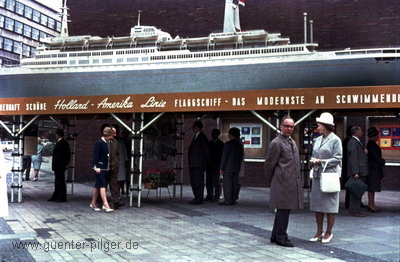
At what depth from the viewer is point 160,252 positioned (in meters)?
6.63

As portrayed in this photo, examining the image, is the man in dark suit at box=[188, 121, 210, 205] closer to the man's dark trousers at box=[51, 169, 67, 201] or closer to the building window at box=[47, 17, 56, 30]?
the man's dark trousers at box=[51, 169, 67, 201]

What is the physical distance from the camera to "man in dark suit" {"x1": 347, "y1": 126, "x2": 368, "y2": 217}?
10164 mm

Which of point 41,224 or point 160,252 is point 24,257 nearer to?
Result: point 160,252

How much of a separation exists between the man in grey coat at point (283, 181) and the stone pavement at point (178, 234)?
34 centimetres

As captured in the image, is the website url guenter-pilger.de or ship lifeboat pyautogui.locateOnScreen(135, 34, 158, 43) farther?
ship lifeboat pyautogui.locateOnScreen(135, 34, 158, 43)

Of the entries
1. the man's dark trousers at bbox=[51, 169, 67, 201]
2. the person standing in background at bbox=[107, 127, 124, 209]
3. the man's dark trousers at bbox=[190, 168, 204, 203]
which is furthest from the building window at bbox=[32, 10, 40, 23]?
the man's dark trousers at bbox=[190, 168, 204, 203]

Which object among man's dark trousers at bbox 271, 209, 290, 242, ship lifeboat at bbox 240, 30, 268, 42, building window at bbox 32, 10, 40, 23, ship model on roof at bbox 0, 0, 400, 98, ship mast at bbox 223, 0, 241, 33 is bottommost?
man's dark trousers at bbox 271, 209, 290, 242

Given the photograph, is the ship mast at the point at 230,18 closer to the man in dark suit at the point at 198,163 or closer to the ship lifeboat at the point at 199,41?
the ship lifeboat at the point at 199,41

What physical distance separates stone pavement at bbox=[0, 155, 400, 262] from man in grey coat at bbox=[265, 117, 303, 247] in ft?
1.12

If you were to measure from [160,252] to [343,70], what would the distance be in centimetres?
586

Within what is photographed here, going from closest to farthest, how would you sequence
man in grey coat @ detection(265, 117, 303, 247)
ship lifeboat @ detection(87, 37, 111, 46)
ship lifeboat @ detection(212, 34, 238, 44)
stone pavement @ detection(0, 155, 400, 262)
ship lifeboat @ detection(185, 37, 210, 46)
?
stone pavement @ detection(0, 155, 400, 262), man in grey coat @ detection(265, 117, 303, 247), ship lifeboat @ detection(212, 34, 238, 44), ship lifeboat @ detection(185, 37, 210, 46), ship lifeboat @ detection(87, 37, 111, 46)

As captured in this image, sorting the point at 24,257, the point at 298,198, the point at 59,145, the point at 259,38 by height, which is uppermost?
the point at 259,38

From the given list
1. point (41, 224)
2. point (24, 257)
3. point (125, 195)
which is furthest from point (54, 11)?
point (24, 257)

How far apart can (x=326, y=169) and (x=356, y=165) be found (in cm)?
299
